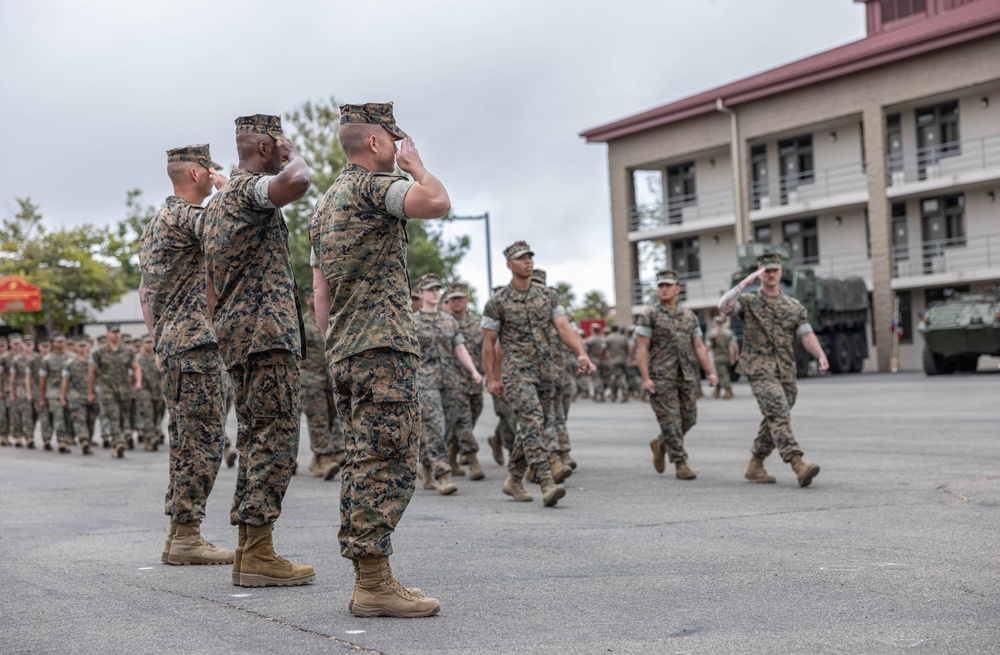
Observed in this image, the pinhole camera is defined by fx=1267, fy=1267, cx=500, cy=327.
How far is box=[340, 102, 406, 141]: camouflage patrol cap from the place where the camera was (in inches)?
223

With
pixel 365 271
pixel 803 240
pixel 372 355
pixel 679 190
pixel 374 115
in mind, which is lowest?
pixel 372 355

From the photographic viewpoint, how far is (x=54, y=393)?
21203 mm

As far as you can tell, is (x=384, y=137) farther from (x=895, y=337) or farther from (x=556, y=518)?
(x=895, y=337)

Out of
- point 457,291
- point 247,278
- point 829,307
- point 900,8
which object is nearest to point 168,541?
point 247,278

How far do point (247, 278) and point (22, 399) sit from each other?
18084 mm

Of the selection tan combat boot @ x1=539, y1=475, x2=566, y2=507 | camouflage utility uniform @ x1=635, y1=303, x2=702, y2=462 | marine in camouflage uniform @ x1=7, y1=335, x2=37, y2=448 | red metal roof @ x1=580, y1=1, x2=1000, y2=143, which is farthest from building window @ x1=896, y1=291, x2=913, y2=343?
tan combat boot @ x1=539, y1=475, x2=566, y2=507

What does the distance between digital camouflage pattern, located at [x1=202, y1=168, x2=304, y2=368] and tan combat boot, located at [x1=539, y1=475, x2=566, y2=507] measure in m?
3.69

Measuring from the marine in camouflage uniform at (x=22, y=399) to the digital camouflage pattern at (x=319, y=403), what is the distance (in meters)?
10.7

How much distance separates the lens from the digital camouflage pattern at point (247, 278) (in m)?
6.32

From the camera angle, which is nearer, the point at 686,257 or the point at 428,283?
the point at 428,283

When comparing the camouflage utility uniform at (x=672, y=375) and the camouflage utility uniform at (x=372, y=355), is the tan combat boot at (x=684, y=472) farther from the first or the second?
the camouflage utility uniform at (x=372, y=355)

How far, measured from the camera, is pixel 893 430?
16.8 meters

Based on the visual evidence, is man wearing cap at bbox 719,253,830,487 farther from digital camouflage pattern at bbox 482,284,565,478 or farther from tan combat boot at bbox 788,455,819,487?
digital camouflage pattern at bbox 482,284,565,478

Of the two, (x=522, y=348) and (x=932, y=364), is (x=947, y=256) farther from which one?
(x=522, y=348)
